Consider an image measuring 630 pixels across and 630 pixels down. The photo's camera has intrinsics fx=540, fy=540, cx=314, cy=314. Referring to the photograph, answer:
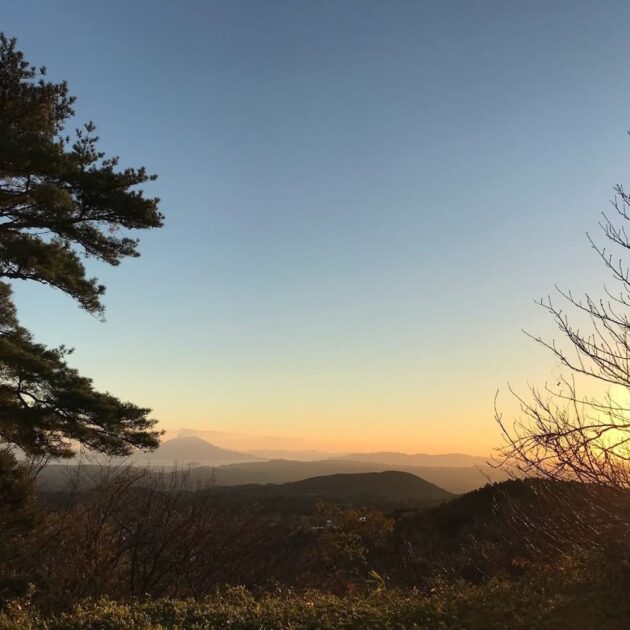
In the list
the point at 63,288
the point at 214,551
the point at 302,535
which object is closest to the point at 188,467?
the point at 214,551

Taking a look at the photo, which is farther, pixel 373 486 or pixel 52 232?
pixel 373 486

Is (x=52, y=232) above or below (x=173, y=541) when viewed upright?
above

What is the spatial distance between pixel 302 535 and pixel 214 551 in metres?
23.7

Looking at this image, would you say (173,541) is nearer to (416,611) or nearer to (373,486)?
(416,611)

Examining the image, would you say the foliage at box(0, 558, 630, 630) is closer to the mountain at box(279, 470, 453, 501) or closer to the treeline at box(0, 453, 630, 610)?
the treeline at box(0, 453, 630, 610)

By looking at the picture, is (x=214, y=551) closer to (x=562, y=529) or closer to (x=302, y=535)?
(x=562, y=529)

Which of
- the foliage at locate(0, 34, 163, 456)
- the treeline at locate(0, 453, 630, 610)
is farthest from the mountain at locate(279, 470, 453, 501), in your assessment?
the foliage at locate(0, 34, 163, 456)

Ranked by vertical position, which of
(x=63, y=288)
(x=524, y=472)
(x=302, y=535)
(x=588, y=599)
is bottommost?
(x=302, y=535)

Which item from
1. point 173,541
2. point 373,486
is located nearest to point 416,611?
point 173,541

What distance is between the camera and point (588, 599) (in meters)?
7.30

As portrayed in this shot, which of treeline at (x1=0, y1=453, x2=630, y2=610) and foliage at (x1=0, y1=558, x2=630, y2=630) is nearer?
foliage at (x1=0, y1=558, x2=630, y2=630)

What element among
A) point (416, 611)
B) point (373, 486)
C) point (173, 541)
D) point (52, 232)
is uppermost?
point (52, 232)

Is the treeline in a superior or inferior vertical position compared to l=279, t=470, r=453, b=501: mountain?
superior

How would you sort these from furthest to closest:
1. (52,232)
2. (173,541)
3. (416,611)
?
1. (173,541)
2. (52,232)
3. (416,611)
